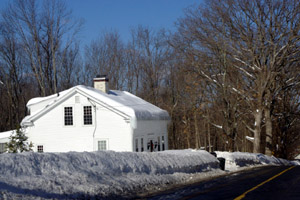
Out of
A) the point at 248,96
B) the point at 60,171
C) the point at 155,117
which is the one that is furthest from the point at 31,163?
the point at 248,96

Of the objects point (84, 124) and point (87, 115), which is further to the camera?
point (87, 115)

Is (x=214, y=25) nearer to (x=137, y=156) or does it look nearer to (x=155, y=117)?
(x=155, y=117)

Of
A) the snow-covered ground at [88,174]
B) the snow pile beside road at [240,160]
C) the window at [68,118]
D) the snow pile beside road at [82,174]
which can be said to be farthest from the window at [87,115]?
the snow pile beside road at [82,174]

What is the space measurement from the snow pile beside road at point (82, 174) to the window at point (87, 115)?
16.2 metres

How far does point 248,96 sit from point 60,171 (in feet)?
84.7

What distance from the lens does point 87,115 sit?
31.9m

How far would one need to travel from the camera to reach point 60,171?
37.2ft

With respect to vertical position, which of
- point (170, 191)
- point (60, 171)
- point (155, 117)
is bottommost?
point (170, 191)

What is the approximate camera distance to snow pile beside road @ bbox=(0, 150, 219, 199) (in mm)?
9969

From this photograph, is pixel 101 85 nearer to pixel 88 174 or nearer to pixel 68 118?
pixel 68 118

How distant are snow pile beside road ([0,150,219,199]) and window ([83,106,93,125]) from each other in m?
16.2

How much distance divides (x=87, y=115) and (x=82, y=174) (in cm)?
2043

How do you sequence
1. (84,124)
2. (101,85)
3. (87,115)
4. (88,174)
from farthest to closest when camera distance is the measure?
1. (101,85)
2. (87,115)
3. (84,124)
4. (88,174)

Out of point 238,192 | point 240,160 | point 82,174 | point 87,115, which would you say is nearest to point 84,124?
point 87,115
